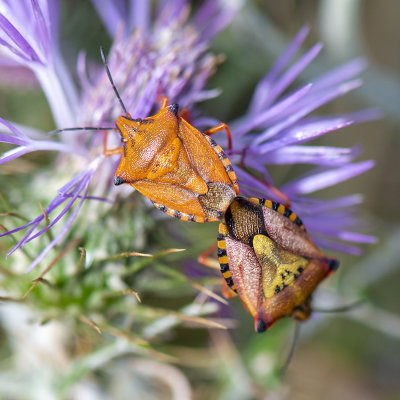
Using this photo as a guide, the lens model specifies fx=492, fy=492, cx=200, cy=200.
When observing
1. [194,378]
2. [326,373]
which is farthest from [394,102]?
[326,373]

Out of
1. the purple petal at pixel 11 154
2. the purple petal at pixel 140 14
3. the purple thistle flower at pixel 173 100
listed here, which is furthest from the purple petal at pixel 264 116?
the purple petal at pixel 11 154

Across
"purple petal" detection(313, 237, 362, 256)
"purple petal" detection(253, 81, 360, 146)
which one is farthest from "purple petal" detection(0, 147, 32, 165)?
"purple petal" detection(313, 237, 362, 256)

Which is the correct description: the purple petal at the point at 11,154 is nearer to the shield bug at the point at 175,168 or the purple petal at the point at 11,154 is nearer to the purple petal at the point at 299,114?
the shield bug at the point at 175,168

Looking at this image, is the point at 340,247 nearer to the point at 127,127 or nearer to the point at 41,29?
the point at 127,127

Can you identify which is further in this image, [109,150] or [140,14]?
[140,14]

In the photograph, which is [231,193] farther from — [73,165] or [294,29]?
[294,29]

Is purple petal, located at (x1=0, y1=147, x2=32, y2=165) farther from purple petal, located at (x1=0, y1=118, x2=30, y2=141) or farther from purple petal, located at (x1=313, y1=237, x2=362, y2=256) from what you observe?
purple petal, located at (x1=313, y1=237, x2=362, y2=256)

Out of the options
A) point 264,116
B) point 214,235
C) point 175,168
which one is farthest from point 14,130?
point 214,235
